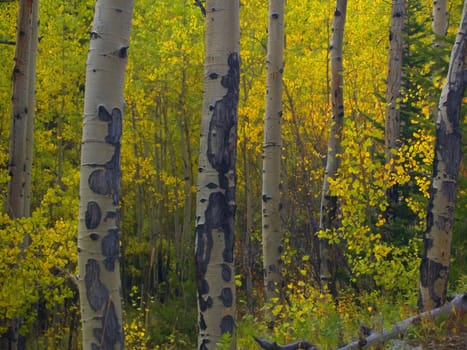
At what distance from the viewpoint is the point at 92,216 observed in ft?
15.7

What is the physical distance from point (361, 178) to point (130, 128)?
14385 millimetres

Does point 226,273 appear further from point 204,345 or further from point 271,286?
point 271,286

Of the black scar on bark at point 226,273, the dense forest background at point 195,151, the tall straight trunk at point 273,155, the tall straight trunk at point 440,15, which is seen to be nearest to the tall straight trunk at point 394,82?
the dense forest background at point 195,151

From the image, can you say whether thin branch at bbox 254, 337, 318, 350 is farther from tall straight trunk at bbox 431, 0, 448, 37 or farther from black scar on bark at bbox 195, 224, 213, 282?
tall straight trunk at bbox 431, 0, 448, 37

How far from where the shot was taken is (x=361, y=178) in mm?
10117

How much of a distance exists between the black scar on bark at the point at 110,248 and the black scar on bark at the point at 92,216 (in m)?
0.11

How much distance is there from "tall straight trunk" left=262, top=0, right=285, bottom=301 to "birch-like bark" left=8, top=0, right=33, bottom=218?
15.6 ft

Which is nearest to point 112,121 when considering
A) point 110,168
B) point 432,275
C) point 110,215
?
point 110,168

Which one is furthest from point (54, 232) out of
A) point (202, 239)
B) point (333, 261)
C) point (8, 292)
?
point (202, 239)

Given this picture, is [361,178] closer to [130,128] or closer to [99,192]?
[99,192]

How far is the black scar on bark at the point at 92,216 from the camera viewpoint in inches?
188

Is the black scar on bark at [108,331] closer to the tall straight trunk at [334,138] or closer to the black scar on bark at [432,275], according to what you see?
the black scar on bark at [432,275]

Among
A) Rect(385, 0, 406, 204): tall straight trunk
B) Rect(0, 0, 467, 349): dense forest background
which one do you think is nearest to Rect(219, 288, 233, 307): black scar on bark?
Rect(0, 0, 467, 349): dense forest background

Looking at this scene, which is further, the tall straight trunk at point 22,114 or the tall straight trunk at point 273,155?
the tall straight trunk at point 22,114
